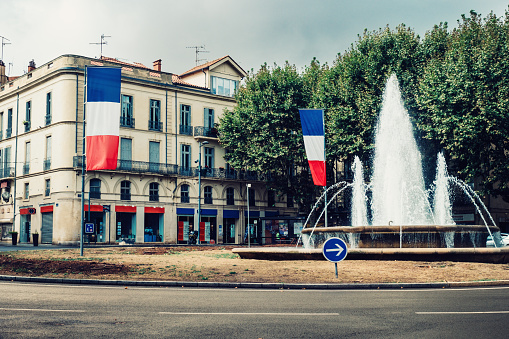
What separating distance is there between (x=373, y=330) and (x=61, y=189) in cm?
4078

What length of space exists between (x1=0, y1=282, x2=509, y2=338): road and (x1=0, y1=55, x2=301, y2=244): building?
31.6 metres

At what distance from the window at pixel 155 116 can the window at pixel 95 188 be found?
730 centimetres

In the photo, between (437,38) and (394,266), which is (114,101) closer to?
(394,266)

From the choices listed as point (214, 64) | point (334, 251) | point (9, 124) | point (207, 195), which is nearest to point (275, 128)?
point (207, 195)

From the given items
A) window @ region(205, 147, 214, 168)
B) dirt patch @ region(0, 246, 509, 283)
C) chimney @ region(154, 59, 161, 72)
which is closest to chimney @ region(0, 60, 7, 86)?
chimney @ region(154, 59, 161, 72)

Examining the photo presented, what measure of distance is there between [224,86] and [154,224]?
1603 cm

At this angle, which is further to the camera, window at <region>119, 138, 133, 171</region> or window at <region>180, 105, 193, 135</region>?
window at <region>180, 105, 193, 135</region>

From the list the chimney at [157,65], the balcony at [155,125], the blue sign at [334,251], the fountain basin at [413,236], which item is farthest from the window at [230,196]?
the blue sign at [334,251]

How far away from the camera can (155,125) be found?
50.8m

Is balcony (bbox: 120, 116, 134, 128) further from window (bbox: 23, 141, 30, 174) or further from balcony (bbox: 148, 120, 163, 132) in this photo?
window (bbox: 23, 141, 30, 174)

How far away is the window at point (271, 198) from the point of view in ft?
190

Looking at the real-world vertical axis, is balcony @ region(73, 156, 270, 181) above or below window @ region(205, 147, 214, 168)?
below

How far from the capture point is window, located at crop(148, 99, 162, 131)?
50.5 m

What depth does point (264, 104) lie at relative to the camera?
4722 centimetres
